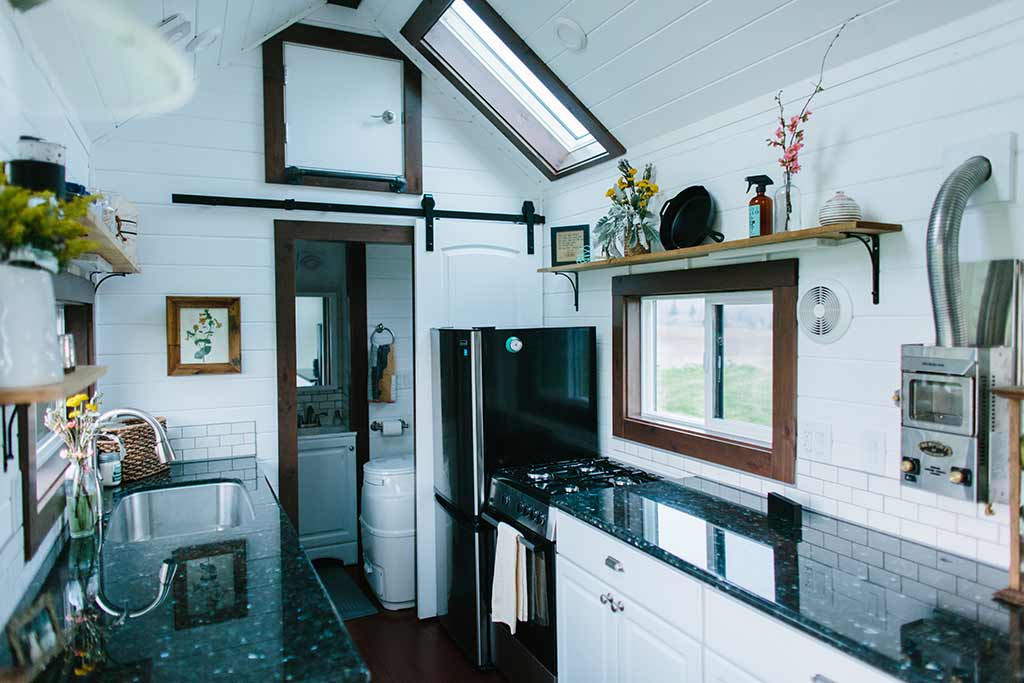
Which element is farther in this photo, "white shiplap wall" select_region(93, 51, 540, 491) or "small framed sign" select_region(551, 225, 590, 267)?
"small framed sign" select_region(551, 225, 590, 267)

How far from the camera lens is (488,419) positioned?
322cm

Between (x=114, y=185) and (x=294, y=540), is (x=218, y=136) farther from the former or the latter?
(x=294, y=540)

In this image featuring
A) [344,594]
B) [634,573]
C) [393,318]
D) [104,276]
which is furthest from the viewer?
[393,318]

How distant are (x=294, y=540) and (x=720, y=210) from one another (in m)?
1.99

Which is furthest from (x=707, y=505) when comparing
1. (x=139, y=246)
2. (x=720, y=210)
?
(x=139, y=246)

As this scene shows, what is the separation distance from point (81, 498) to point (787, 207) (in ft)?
8.18

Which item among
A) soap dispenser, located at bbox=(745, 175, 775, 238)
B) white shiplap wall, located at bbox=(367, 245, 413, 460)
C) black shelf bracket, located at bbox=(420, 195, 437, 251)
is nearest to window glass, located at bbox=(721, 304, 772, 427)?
soap dispenser, located at bbox=(745, 175, 775, 238)

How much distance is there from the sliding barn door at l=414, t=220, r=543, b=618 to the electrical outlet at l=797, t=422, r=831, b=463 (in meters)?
1.89

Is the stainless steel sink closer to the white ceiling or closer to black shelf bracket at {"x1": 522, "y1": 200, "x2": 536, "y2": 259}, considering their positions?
black shelf bracket at {"x1": 522, "y1": 200, "x2": 536, "y2": 259}

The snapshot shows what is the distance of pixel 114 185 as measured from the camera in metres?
3.13

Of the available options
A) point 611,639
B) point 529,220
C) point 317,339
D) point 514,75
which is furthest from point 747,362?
point 317,339

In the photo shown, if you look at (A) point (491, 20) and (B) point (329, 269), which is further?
(B) point (329, 269)

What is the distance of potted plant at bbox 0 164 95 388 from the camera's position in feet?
3.39

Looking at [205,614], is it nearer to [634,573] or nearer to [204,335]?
[634,573]
